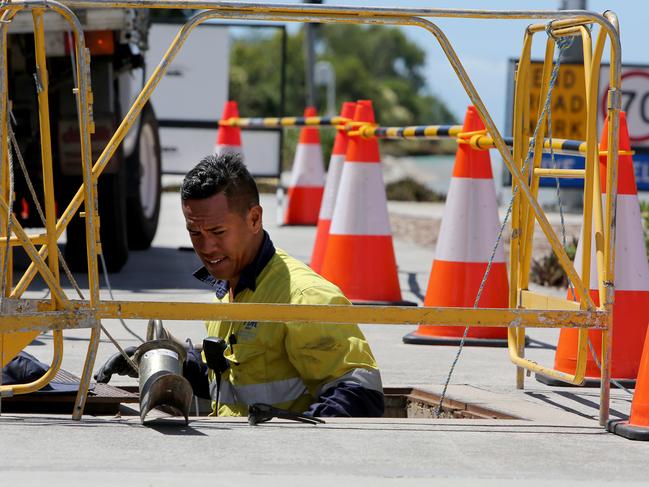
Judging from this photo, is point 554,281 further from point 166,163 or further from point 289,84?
point 289,84

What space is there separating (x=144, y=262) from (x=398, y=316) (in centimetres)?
628

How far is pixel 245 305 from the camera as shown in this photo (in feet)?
13.2

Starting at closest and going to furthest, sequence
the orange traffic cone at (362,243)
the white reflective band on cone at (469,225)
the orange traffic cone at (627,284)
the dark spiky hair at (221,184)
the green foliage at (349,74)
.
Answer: the dark spiky hair at (221,184) < the orange traffic cone at (627,284) < the white reflective band on cone at (469,225) < the orange traffic cone at (362,243) < the green foliage at (349,74)

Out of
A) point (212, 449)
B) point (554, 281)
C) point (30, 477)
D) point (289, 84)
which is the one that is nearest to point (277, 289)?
point (212, 449)

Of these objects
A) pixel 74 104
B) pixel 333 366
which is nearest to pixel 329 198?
pixel 74 104

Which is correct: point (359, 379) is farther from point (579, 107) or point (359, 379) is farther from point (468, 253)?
point (579, 107)

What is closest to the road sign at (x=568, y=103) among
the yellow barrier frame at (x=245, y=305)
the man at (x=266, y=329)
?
the yellow barrier frame at (x=245, y=305)

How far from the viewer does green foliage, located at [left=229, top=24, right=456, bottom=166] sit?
64.1 metres

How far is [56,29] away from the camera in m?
8.09

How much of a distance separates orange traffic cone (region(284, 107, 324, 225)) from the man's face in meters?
10.2

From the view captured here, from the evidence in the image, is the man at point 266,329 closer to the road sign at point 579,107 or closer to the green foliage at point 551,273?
the green foliage at point 551,273

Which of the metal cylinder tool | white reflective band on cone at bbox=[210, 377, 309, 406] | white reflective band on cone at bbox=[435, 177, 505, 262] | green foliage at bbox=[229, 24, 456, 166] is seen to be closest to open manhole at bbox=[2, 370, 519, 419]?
white reflective band on cone at bbox=[210, 377, 309, 406]

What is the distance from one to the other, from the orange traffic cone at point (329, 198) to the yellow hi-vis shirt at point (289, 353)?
14.3 feet

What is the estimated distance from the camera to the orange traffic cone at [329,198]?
8.93 metres
